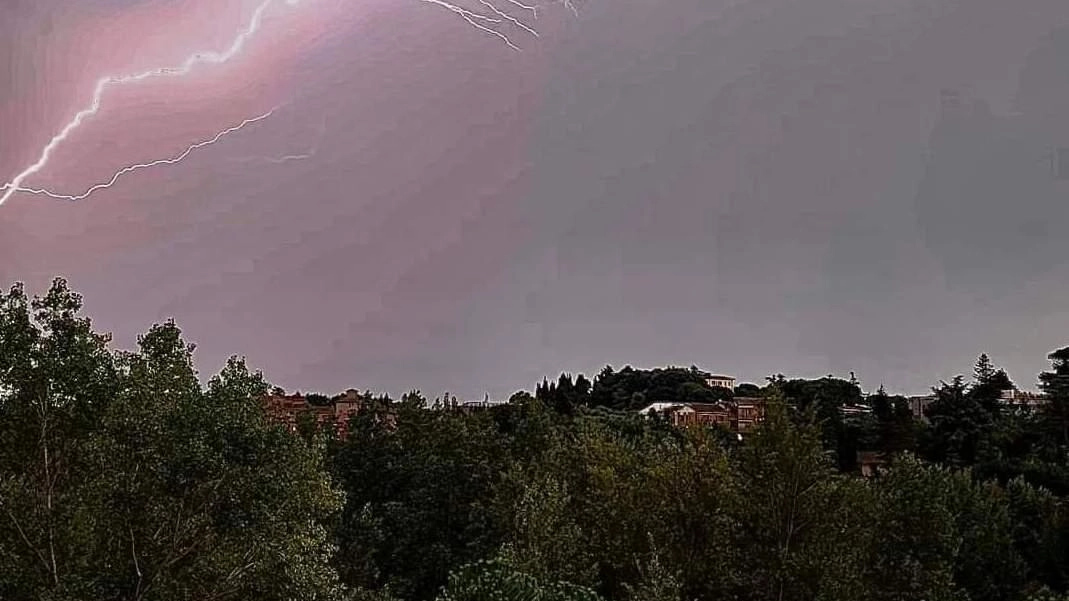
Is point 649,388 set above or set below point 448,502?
above

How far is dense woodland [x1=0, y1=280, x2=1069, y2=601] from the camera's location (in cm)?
1359

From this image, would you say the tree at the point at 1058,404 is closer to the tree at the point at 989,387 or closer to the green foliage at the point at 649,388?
the tree at the point at 989,387

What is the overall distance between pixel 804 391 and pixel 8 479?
52.1 metres

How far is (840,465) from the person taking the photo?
147ft

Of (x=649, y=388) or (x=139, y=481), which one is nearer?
(x=139, y=481)

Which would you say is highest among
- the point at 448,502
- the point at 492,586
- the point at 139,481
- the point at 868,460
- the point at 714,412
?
the point at 714,412

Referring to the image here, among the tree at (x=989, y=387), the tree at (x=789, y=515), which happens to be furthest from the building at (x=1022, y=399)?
the tree at (x=789, y=515)

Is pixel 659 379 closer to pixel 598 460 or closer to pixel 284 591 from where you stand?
pixel 598 460

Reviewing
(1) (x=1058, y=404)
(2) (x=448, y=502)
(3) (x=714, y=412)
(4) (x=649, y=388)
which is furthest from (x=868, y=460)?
(4) (x=649, y=388)

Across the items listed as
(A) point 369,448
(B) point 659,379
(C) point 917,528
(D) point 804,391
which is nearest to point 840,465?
(D) point 804,391

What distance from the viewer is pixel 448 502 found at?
110 ft

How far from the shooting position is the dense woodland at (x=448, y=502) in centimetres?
1359

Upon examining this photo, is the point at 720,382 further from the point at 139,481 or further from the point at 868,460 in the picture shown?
the point at 139,481

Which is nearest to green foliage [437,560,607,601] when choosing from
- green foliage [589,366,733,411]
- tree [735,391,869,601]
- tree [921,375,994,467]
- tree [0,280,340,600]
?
tree [0,280,340,600]
